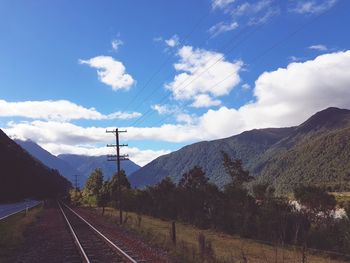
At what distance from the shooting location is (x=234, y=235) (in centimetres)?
3388

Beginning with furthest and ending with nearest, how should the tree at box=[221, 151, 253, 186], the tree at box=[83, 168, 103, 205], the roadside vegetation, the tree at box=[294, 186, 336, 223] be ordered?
the tree at box=[83, 168, 103, 205] < the tree at box=[221, 151, 253, 186] < the tree at box=[294, 186, 336, 223] < the roadside vegetation

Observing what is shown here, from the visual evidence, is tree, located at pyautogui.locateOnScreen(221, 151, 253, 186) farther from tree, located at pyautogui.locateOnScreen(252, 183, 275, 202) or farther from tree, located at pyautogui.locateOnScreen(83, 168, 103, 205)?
tree, located at pyautogui.locateOnScreen(252, 183, 275, 202)

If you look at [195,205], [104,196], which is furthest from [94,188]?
[195,205]

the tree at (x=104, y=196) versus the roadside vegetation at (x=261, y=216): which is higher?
the tree at (x=104, y=196)

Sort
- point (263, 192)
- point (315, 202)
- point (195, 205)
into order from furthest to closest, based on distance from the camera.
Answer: point (195, 205), point (263, 192), point (315, 202)

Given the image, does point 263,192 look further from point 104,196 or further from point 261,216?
point 104,196

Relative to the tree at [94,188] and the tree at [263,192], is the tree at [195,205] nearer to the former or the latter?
the tree at [263,192]

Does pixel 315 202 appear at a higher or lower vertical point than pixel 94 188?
lower

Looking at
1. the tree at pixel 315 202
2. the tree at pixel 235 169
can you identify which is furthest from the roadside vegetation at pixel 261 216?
the tree at pixel 235 169

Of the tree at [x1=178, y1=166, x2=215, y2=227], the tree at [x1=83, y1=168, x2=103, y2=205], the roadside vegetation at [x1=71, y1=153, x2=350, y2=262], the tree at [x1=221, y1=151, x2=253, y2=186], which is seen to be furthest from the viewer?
the tree at [x1=83, y1=168, x2=103, y2=205]

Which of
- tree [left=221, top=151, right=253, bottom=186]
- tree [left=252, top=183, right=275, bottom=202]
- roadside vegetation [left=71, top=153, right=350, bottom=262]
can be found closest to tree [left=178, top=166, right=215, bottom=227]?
roadside vegetation [left=71, top=153, right=350, bottom=262]

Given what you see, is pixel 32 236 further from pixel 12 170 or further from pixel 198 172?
pixel 12 170

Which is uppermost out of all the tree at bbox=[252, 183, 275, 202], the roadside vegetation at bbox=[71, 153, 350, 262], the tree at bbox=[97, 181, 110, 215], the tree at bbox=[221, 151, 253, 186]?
the tree at bbox=[221, 151, 253, 186]

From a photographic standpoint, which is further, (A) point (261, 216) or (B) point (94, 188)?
(B) point (94, 188)
